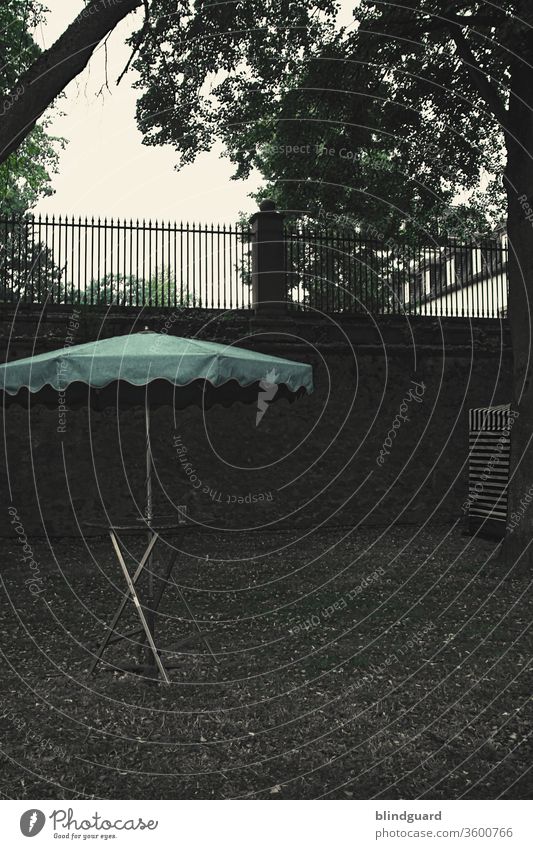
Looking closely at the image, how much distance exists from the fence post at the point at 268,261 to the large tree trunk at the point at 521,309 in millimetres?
4625

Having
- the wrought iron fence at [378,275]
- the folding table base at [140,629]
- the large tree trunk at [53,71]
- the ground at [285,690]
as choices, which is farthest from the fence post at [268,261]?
the folding table base at [140,629]

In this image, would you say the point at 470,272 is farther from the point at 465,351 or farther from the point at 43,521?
the point at 43,521

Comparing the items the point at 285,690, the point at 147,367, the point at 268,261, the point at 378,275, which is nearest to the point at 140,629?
the point at 285,690

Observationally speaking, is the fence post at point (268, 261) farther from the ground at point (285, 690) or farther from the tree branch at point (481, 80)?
the ground at point (285, 690)

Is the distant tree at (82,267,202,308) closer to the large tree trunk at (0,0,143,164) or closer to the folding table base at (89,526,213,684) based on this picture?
the large tree trunk at (0,0,143,164)

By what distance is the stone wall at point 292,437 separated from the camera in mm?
12484

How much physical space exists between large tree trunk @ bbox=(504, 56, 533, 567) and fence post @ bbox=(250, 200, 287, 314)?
15.2 feet

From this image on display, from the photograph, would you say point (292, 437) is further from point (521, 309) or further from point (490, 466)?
point (521, 309)

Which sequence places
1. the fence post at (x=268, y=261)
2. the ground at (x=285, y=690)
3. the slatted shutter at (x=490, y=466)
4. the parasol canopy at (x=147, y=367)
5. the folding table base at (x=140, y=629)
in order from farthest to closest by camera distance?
the fence post at (x=268, y=261) → the slatted shutter at (x=490, y=466) → the folding table base at (x=140, y=629) → the parasol canopy at (x=147, y=367) → the ground at (x=285, y=690)

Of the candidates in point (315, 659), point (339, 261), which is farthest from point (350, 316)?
point (315, 659)

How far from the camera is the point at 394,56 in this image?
1101 centimetres

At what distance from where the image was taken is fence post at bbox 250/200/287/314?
13523 millimetres

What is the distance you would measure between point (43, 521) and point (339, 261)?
277 inches

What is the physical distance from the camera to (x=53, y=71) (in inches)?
Answer: 307
